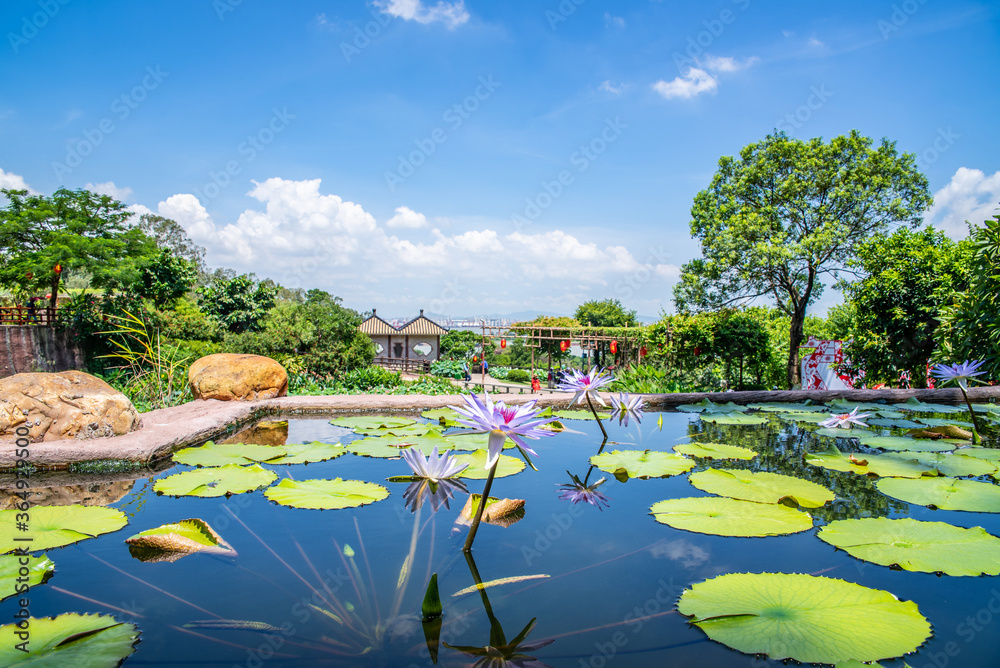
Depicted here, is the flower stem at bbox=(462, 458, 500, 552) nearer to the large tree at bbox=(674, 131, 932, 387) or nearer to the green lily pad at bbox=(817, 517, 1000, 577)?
the green lily pad at bbox=(817, 517, 1000, 577)

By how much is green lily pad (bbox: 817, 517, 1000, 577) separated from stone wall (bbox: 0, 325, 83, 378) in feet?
53.9

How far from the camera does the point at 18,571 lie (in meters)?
1.47

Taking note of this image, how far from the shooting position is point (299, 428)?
4.44m

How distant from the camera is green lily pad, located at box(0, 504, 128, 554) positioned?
172 cm

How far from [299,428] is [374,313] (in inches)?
1194

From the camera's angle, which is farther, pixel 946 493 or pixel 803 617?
pixel 946 493

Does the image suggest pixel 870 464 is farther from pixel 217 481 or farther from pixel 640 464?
pixel 217 481

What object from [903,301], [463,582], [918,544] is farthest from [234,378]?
[903,301]

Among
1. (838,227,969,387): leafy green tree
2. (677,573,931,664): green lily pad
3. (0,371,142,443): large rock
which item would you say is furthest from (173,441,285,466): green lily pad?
(838,227,969,387): leafy green tree

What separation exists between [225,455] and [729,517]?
9.15 feet

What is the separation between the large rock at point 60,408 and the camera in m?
3.22

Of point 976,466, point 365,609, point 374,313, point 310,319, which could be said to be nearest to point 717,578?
point 365,609

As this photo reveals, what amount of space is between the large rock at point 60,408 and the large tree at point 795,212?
10.2 meters

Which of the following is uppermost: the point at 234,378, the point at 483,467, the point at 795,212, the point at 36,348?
the point at 795,212
